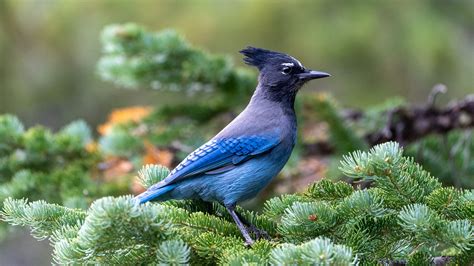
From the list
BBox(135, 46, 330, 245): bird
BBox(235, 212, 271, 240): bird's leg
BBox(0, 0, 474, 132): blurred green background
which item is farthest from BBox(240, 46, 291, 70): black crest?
BBox(0, 0, 474, 132): blurred green background

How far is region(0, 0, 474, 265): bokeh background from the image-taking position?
5.21m

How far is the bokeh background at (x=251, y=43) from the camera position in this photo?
5207mm

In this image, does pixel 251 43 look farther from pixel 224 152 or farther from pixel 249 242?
pixel 249 242

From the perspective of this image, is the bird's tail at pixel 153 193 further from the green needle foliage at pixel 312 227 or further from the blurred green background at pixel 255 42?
the blurred green background at pixel 255 42

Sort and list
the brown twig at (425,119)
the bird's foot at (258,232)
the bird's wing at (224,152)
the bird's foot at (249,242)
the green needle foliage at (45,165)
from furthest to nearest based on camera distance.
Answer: the brown twig at (425,119) → the green needle foliage at (45,165) → the bird's wing at (224,152) → the bird's foot at (258,232) → the bird's foot at (249,242)

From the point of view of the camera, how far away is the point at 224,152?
3.13 m

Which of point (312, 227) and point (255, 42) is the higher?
point (255, 42)

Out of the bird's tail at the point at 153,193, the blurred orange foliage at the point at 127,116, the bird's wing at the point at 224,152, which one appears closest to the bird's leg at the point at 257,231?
the bird's tail at the point at 153,193

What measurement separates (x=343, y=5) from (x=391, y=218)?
3.29 meters

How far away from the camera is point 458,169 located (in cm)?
408

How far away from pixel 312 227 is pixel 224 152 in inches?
38.7

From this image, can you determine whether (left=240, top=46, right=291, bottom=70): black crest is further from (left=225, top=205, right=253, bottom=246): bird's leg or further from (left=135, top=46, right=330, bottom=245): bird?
(left=225, top=205, right=253, bottom=246): bird's leg

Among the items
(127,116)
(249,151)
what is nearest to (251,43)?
(127,116)

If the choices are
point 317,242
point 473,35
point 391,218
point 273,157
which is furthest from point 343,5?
point 317,242
